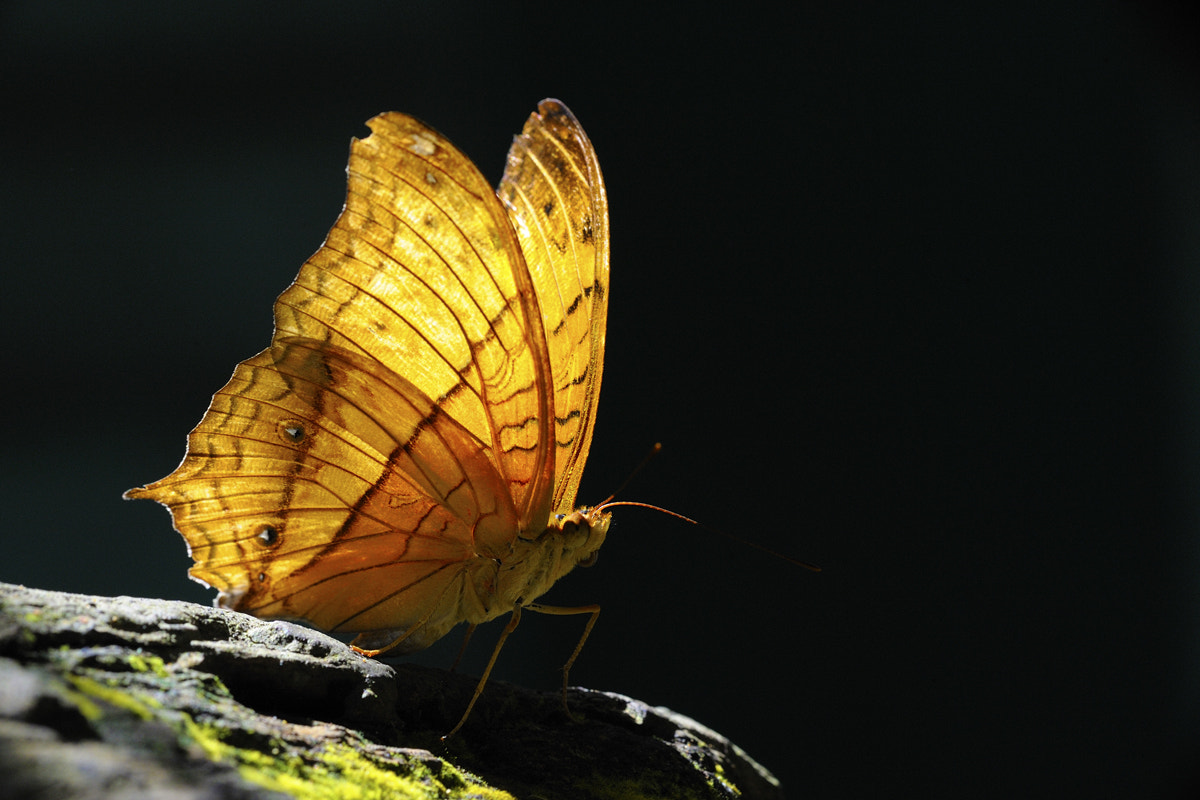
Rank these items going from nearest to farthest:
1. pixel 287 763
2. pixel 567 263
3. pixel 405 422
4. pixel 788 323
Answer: pixel 287 763, pixel 405 422, pixel 567 263, pixel 788 323

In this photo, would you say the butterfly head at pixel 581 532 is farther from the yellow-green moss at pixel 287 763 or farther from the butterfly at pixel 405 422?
the yellow-green moss at pixel 287 763

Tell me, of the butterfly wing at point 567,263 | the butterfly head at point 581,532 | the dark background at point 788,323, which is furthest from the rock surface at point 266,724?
the dark background at point 788,323

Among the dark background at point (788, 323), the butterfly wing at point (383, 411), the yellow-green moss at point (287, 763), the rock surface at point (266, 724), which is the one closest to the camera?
the rock surface at point (266, 724)

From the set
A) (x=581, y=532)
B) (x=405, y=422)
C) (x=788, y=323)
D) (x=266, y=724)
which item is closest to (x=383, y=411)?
(x=405, y=422)

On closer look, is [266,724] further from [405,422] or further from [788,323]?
[788,323]

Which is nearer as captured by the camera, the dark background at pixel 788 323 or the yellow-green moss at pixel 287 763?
the yellow-green moss at pixel 287 763

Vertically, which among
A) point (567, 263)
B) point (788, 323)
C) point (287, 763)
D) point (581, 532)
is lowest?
point (287, 763)

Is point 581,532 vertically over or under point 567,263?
under
